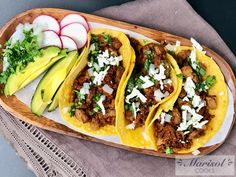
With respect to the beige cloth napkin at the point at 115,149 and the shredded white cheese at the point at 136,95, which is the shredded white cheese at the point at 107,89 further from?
the beige cloth napkin at the point at 115,149

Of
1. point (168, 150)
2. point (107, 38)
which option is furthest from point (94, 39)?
point (168, 150)

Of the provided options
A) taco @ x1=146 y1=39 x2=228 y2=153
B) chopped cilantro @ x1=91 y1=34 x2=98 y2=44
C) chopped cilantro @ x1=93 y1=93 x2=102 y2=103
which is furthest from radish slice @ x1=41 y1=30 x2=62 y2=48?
taco @ x1=146 y1=39 x2=228 y2=153

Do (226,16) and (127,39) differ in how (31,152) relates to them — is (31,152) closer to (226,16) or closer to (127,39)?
(127,39)

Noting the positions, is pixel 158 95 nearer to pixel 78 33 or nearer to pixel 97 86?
pixel 97 86

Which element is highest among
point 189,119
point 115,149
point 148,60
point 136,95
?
point 148,60

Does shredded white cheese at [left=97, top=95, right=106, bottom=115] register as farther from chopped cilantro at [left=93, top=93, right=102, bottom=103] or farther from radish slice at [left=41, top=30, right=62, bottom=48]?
radish slice at [left=41, top=30, right=62, bottom=48]

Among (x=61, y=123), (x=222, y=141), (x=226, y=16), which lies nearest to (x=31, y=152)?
(x=61, y=123)

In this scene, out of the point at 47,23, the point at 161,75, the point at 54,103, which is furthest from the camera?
the point at 47,23
